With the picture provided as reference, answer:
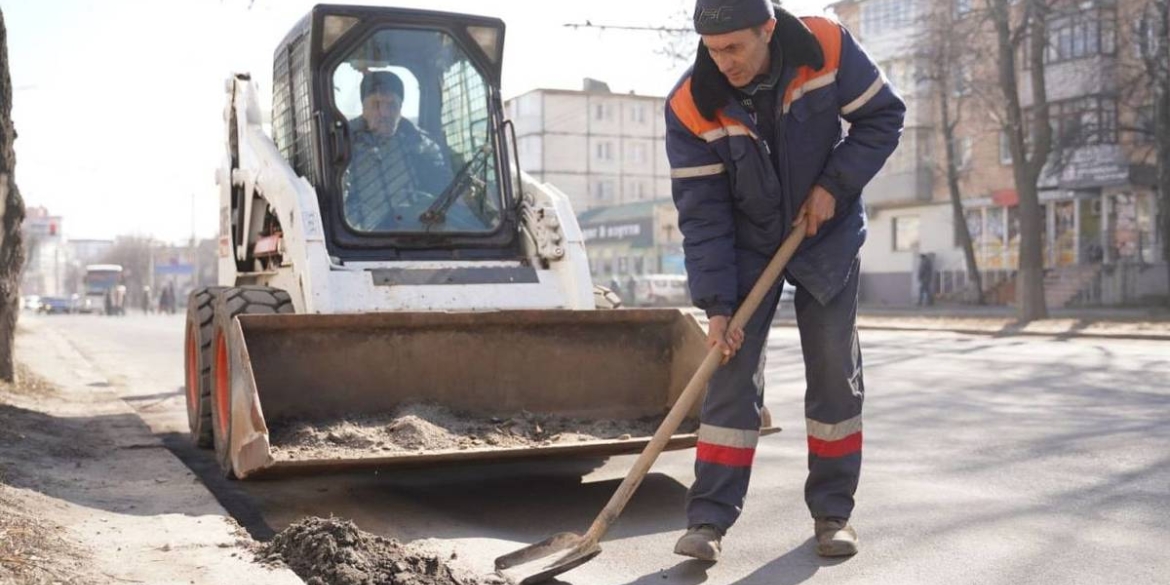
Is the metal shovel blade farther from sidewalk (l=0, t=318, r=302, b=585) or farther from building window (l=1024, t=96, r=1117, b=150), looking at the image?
building window (l=1024, t=96, r=1117, b=150)

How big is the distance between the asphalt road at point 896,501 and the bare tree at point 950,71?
21.1 meters

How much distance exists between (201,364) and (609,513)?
3.62m

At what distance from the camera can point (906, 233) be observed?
45.0 metres

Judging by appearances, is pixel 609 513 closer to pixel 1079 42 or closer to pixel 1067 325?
pixel 1067 325

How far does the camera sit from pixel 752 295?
13.6 feet

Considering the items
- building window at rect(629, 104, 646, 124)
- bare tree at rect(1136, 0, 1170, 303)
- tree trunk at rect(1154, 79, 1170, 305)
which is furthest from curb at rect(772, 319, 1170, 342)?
building window at rect(629, 104, 646, 124)

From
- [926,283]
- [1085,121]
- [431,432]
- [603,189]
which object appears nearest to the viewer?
[431,432]

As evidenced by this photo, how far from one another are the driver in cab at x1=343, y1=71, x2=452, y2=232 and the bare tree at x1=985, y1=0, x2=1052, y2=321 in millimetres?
19537

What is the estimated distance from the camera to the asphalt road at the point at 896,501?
407 cm

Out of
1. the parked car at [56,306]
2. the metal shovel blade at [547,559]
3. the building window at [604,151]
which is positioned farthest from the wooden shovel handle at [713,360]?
the parked car at [56,306]

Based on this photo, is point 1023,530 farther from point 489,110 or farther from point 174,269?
point 174,269

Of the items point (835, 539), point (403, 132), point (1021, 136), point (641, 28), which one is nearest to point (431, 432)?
point (835, 539)

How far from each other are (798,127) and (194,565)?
2385mm

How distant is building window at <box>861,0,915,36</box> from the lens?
144ft
